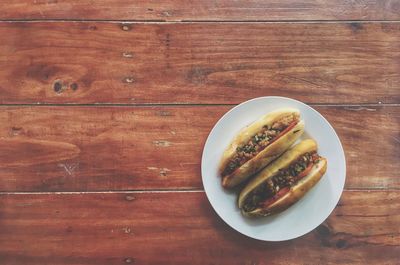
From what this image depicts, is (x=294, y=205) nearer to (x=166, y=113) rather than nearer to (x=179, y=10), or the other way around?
(x=166, y=113)

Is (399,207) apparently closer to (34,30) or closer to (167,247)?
(167,247)

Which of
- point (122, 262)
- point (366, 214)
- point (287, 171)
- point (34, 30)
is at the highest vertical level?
point (34, 30)

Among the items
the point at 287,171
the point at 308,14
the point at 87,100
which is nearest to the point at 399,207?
the point at 287,171

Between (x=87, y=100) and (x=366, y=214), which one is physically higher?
(x=87, y=100)

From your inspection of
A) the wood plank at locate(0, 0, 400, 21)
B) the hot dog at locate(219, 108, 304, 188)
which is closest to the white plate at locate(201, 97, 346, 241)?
the hot dog at locate(219, 108, 304, 188)

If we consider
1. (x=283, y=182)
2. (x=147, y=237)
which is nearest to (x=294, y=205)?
(x=283, y=182)

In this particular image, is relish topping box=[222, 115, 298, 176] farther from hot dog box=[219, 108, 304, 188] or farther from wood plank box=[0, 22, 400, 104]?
wood plank box=[0, 22, 400, 104]

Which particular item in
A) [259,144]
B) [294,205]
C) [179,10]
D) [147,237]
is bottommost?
[147,237]
